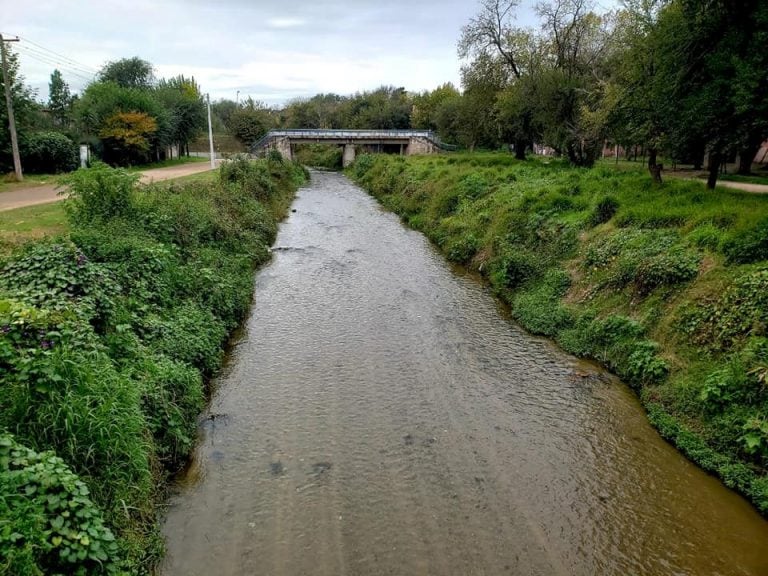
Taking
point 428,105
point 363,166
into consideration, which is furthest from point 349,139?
point 428,105

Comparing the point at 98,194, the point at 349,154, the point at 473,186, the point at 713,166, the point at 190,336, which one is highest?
the point at 349,154

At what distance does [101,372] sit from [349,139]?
207 feet

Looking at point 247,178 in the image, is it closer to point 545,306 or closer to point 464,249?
point 464,249

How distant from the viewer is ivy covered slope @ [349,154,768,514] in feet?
29.0

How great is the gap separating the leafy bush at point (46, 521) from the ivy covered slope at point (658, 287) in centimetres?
891

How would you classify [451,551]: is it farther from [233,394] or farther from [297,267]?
[297,267]

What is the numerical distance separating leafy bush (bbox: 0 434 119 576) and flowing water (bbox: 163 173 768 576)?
1457mm

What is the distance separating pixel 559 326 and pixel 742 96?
7.73 m

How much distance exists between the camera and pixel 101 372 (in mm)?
7664

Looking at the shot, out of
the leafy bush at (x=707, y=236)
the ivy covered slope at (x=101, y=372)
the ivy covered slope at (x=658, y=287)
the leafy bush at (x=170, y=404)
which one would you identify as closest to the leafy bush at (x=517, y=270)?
the ivy covered slope at (x=658, y=287)

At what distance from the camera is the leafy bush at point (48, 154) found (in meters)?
30.4

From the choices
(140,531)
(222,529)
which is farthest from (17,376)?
(222,529)

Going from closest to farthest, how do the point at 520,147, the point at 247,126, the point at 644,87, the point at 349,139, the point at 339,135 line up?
the point at 644,87, the point at 520,147, the point at 339,135, the point at 349,139, the point at 247,126

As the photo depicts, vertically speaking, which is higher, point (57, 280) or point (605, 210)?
point (605, 210)
